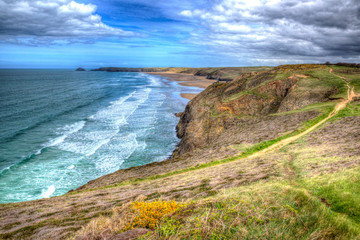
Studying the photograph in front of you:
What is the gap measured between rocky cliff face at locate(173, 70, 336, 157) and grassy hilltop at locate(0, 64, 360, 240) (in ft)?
1.41

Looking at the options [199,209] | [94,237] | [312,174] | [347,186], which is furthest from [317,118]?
[94,237]

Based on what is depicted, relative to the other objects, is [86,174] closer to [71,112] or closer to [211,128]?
[211,128]

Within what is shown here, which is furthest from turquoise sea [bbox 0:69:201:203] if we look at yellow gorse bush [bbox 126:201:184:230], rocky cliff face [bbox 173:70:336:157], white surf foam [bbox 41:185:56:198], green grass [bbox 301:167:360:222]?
green grass [bbox 301:167:360:222]

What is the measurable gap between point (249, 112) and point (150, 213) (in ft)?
123

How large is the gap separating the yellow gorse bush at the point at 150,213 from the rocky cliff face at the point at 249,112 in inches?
815

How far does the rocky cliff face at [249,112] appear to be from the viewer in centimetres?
3039

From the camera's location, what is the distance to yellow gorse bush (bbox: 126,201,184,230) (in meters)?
6.82

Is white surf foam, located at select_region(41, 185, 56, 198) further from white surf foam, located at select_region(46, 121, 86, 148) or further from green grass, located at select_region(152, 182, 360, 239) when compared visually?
green grass, located at select_region(152, 182, 360, 239)

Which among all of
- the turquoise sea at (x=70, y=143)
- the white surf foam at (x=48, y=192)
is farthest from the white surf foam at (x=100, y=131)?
the white surf foam at (x=48, y=192)

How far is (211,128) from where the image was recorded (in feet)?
125

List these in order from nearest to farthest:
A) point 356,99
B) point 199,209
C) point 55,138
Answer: point 199,209, point 356,99, point 55,138

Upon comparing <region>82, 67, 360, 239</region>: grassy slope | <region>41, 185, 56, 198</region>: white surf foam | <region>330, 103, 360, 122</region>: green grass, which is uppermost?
<region>330, 103, 360, 122</region>: green grass

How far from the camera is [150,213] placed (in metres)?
7.13

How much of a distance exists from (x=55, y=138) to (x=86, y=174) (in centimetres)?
1794
